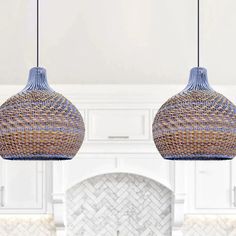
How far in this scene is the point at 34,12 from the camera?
452 cm

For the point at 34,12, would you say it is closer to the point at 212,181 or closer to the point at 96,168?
the point at 96,168

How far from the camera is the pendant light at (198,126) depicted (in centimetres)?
221

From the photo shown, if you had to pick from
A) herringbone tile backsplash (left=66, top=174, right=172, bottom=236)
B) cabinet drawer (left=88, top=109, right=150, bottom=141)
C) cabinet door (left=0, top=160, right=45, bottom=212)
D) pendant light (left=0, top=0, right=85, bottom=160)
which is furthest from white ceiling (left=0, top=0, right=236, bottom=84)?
pendant light (left=0, top=0, right=85, bottom=160)

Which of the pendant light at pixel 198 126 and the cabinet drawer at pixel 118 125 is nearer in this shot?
the pendant light at pixel 198 126

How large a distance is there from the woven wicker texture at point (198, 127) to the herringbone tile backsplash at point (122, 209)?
223cm

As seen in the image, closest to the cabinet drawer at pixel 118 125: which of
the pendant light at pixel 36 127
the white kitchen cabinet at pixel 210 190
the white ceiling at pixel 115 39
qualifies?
the white ceiling at pixel 115 39

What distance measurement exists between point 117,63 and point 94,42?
0.26 meters

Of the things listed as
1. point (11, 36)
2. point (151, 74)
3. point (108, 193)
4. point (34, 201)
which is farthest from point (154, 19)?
point (34, 201)

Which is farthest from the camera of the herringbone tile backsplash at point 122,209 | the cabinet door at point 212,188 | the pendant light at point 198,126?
the herringbone tile backsplash at point 122,209

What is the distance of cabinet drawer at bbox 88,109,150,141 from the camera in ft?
14.2

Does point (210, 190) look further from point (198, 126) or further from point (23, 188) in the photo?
point (198, 126)

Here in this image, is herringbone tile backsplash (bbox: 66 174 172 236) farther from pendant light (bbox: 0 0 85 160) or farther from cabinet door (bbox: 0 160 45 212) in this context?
pendant light (bbox: 0 0 85 160)

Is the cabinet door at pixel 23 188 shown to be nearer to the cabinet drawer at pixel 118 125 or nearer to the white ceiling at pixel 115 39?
the cabinet drawer at pixel 118 125

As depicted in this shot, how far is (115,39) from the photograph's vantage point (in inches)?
179
